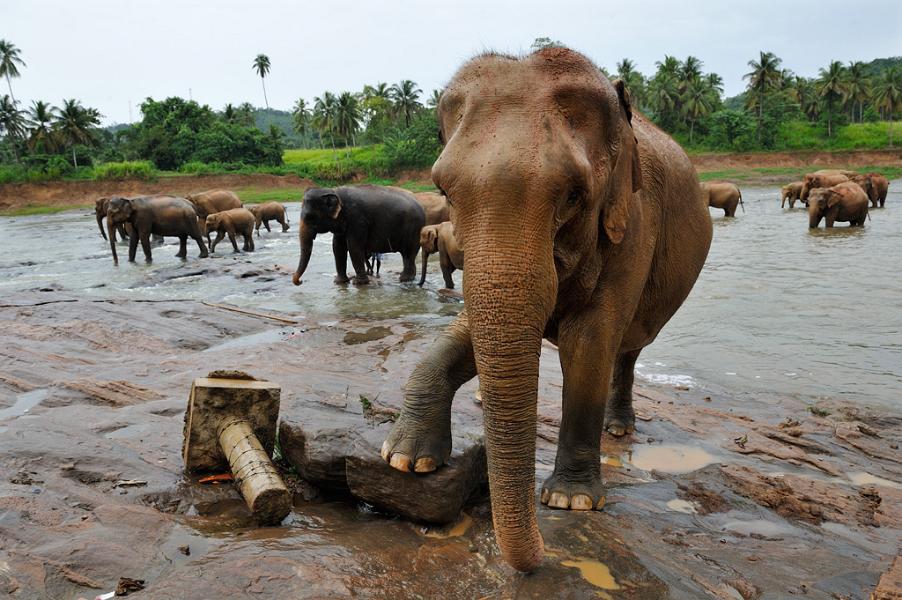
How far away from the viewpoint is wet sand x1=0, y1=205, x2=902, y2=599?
271 cm

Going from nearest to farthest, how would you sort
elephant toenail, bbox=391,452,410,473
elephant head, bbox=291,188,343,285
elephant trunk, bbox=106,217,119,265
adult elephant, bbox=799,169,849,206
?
1. elephant toenail, bbox=391,452,410,473
2. elephant head, bbox=291,188,343,285
3. elephant trunk, bbox=106,217,119,265
4. adult elephant, bbox=799,169,849,206

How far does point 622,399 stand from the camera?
515 centimetres

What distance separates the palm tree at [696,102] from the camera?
6500cm

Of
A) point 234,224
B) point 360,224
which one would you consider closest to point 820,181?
point 360,224

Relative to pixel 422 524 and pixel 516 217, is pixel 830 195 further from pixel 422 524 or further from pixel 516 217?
pixel 516 217

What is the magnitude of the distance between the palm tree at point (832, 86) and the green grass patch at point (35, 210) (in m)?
61.2

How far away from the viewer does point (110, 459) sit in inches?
152

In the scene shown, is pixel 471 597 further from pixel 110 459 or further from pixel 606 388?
pixel 110 459

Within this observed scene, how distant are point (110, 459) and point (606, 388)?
9.01ft

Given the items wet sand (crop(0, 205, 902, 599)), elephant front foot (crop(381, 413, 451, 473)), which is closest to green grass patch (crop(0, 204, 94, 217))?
wet sand (crop(0, 205, 902, 599))

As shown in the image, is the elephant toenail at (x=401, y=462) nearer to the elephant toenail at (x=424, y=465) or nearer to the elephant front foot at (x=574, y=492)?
the elephant toenail at (x=424, y=465)

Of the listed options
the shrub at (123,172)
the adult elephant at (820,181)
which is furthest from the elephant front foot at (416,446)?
the shrub at (123,172)

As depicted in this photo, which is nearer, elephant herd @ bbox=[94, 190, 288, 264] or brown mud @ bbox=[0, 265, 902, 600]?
brown mud @ bbox=[0, 265, 902, 600]

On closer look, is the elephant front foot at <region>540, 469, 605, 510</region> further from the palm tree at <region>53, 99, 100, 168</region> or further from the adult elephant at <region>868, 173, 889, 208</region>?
the palm tree at <region>53, 99, 100, 168</region>
